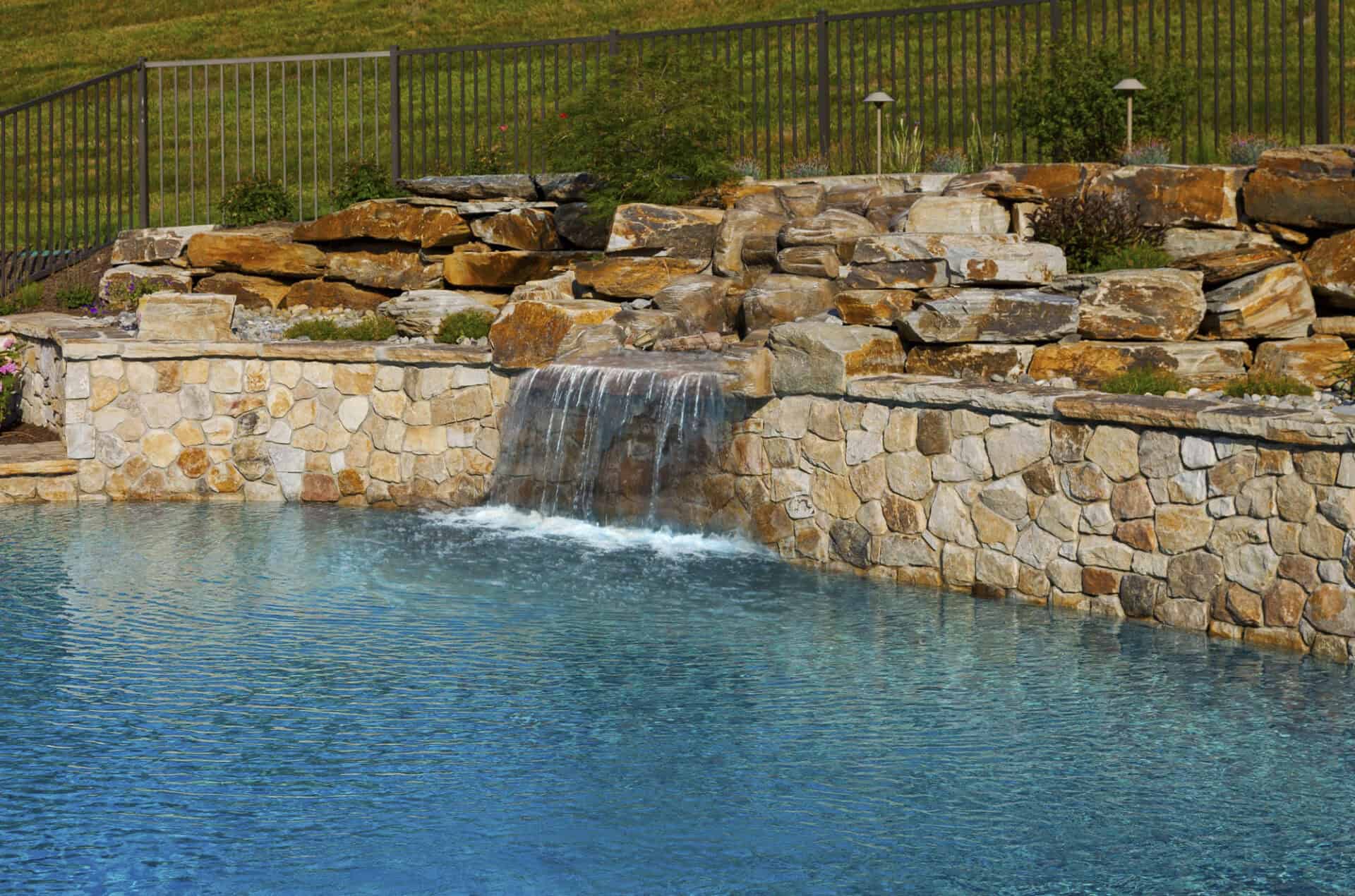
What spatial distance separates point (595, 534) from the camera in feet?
35.8

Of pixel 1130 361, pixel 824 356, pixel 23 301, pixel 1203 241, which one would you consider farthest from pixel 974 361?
pixel 23 301

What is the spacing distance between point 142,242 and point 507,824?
42.7 feet

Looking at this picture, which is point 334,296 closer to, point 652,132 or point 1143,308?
point 652,132

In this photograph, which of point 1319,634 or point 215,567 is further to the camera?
point 215,567

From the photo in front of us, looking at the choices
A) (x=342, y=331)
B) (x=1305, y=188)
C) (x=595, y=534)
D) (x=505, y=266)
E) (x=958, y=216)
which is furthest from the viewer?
(x=505, y=266)

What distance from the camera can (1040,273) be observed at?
36.5ft

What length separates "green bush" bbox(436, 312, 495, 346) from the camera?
529 inches

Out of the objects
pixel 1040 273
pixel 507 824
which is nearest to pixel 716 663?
pixel 507 824

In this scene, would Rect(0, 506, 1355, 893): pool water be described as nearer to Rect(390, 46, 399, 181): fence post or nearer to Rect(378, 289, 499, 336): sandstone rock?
Rect(378, 289, 499, 336): sandstone rock

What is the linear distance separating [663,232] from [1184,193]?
4444 mm

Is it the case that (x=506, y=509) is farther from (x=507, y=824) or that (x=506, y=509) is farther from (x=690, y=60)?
(x=507, y=824)

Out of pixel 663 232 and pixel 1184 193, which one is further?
pixel 663 232

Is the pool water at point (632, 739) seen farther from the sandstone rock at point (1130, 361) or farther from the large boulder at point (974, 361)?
the sandstone rock at point (1130, 361)

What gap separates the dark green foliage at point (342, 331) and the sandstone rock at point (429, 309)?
15 cm
